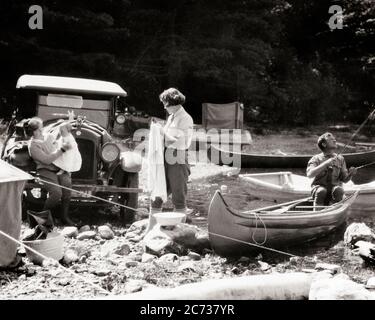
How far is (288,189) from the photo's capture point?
1195 centimetres

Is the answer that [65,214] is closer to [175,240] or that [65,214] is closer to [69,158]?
[69,158]

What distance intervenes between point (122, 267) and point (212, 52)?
68.1 ft

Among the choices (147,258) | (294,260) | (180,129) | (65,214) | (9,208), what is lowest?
(294,260)

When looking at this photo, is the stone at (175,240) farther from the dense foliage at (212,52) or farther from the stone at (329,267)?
the dense foliage at (212,52)

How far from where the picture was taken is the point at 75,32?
22.5 meters

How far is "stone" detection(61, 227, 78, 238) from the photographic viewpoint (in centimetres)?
771

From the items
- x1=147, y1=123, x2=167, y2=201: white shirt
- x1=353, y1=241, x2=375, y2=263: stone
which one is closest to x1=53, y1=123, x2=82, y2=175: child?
x1=147, y1=123, x2=167, y2=201: white shirt

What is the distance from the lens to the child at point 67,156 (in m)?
8.05

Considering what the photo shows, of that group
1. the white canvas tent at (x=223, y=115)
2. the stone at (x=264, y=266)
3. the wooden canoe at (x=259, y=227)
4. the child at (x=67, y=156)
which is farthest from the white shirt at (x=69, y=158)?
the white canvas tent at (x=223, y=115)

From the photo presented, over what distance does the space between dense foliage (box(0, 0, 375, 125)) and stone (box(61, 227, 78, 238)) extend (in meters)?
15.1

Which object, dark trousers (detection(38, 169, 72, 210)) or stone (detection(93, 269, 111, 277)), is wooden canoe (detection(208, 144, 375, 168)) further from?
stone (detection(93, 269, 111, 277))

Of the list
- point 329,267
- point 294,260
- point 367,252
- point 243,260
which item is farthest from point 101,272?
point 367,252

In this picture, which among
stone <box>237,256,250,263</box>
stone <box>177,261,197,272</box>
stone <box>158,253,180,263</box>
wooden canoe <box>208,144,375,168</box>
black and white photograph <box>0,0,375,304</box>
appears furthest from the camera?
wooden canoe <box>208,144,375,168</box>
